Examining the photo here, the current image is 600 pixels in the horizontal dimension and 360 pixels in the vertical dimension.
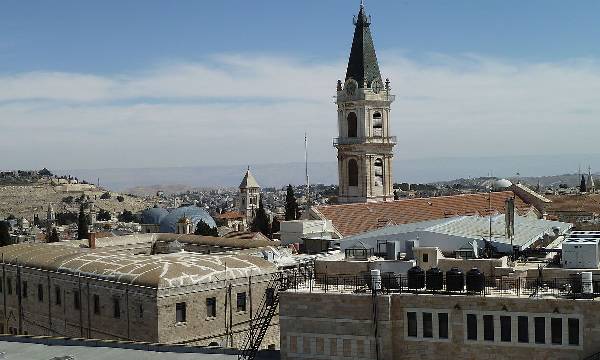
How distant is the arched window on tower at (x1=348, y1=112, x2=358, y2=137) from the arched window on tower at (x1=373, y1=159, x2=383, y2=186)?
10.6 feet

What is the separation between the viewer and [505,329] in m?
21.1

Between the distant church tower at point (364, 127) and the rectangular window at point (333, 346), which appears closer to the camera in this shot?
the rectangular window at point (333, 346)

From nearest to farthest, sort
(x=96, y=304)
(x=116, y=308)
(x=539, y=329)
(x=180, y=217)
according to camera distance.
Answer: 1. (x=539, y=329)
2. (x=116, y=308)
3. (x=96, y=304)
4. (x=180, y=217)

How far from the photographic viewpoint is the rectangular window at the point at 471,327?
21453 millimetres

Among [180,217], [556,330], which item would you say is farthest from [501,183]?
[556,330]

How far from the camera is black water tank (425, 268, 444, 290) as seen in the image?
22.0m

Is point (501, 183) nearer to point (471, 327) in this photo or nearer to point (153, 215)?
point (471, 327)

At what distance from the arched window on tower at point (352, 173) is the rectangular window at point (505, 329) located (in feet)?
148

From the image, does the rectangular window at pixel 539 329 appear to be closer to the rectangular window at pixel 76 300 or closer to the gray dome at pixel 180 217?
the rectangular window at pixel 76 300

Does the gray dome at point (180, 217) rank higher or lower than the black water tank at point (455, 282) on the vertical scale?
lower

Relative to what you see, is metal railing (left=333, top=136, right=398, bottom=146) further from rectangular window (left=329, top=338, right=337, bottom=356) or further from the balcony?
rectangular window (left=329, top=338, right=337, bottom=356)

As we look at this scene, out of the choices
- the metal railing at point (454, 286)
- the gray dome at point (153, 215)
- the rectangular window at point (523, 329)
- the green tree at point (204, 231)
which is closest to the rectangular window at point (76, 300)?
the metal railing at point (454, 286)

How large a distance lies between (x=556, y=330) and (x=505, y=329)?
1.38 metres

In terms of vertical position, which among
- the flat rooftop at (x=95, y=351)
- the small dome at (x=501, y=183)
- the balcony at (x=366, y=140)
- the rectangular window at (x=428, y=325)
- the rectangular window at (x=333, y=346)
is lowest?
the flat rooftop at (x=95, y=351)
